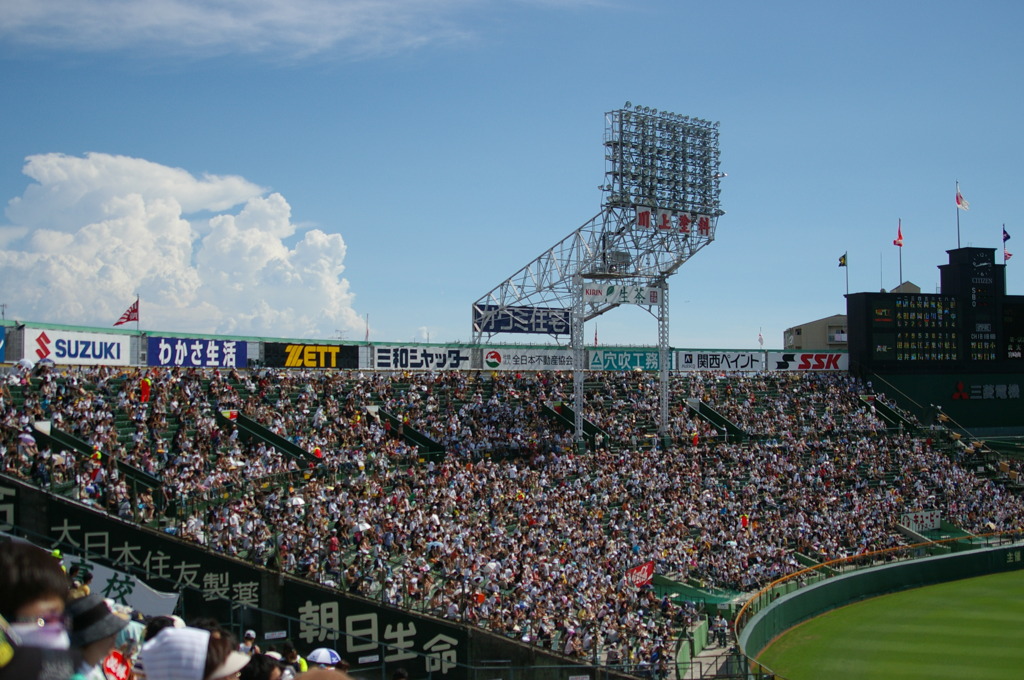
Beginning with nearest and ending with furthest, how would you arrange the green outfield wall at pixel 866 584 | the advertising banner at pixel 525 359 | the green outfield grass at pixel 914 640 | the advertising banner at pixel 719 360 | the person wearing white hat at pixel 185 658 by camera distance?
the person wearing white hat at pixel 185 658, the green outfield grass at pixel 914 640, the green outfield wall at pixel 866 584, the advertising banner at pixel 525 359, the advertising banner at pixel 719 360

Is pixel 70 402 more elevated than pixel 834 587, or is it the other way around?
pixel 70 402

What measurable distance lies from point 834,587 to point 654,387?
42.2ft

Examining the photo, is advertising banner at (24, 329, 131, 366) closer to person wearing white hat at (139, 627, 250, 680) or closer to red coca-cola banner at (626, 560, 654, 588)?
red coca-cola banner at (626, 560, 654, 588)

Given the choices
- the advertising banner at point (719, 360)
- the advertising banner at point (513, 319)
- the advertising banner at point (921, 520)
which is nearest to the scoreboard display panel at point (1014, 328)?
the advertising banner at point (719, 360)

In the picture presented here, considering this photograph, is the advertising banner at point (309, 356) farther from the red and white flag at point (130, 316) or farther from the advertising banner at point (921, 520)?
the advertising banner at point (921, 520)

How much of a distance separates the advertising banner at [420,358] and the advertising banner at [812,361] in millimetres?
16795

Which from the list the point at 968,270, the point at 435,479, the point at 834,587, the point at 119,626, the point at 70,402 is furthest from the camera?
the point at 968,270

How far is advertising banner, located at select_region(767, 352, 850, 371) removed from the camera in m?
43.3

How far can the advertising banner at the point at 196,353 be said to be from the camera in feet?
89.7

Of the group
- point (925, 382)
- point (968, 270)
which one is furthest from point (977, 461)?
point (968, 270)

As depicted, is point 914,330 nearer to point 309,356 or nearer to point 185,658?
point 309,356

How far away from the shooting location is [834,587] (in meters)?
27.0

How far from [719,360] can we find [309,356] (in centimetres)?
2023

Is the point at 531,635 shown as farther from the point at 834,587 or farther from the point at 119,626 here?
the point at 119,626
